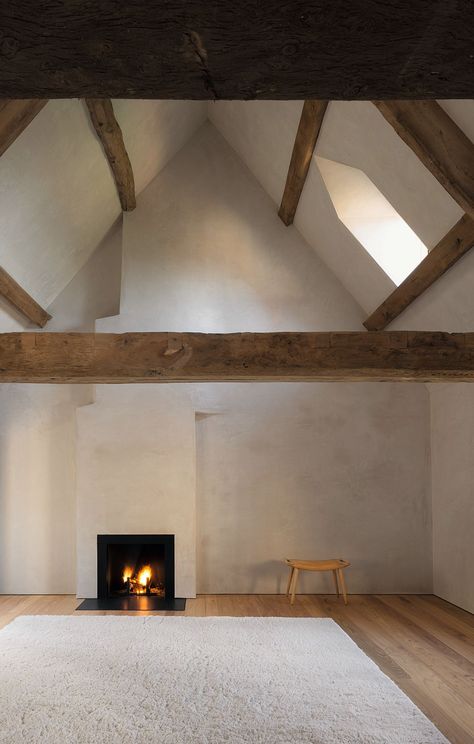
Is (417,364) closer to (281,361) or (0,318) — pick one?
(281,361)

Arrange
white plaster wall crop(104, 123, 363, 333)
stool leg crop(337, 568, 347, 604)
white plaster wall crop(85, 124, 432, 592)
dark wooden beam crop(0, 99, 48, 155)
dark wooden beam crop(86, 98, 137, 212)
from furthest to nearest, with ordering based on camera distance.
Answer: white plaster wall crop(104, 123, 363, 333)
white plaster wall crop(85, 124, 432, 592)
stool leg crop(337, 568, 347, 604)
dark wooden beam crop(86, 98, 137, 212)
dark wooden beam crop(0, 99, 48, 155)

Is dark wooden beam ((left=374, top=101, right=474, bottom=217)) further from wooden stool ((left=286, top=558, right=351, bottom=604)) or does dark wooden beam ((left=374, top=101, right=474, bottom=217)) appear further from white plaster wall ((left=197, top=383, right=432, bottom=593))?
wooden stool ((left=286, top=558, right=351, bottom=604))

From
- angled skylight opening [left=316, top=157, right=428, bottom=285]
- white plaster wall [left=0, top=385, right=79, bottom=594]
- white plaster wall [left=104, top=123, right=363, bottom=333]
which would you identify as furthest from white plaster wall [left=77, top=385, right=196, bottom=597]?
angled skylight opening [left=316, top=157, right=428, bottom=285]

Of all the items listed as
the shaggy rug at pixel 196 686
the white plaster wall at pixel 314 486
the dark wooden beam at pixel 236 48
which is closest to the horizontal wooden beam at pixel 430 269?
the white plaster wall at pixel 314 486

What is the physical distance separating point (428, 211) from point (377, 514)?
3.61 m

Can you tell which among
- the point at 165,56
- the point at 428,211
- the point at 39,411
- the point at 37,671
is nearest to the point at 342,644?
the point at 37,671

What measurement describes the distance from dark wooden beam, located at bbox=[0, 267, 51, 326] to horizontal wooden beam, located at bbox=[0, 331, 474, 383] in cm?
162

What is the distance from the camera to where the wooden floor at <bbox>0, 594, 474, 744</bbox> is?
4.07 metres

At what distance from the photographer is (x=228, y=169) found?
7777 millimetres

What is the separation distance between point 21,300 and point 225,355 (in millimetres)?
2959

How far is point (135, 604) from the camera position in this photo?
684cm

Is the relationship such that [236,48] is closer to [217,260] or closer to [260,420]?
[260,420]

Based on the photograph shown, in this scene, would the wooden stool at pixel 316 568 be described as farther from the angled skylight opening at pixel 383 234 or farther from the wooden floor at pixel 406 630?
the angled skylight opening at pixel 383 234

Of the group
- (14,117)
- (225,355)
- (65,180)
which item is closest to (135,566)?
(225,355)
